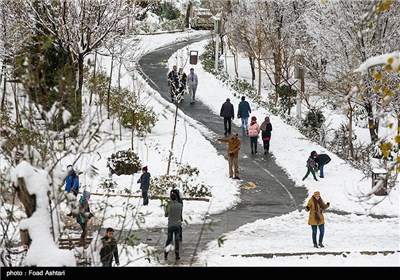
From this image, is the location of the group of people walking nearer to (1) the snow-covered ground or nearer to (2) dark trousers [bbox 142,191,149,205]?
(1) the snow-covered ground

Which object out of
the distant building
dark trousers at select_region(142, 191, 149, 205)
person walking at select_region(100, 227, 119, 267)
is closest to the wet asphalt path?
dark trousers at select_region(142, 191, 149, 205)

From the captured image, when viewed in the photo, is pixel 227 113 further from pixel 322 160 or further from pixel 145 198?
pixel 145 198

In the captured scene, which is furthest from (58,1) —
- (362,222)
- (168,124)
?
(362,222)

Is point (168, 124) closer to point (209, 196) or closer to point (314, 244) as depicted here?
point (209, 196)

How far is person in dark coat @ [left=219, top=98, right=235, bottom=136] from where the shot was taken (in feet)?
80.3

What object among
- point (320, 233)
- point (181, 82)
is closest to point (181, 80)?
point (181, 82)

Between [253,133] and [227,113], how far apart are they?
2287 millimetres

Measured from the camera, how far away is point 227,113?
24.6m

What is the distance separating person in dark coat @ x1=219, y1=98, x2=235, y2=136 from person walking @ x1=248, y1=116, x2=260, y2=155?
6.18ft

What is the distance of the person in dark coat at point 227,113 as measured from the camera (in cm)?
2448

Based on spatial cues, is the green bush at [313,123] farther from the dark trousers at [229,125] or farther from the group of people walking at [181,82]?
the group of people walking at [181,82]

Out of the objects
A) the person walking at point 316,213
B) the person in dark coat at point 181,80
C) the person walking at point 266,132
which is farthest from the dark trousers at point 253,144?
the person walking at point 316,213

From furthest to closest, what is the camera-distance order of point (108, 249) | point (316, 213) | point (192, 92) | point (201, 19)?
point (201, 19) → point (192, 92) → point (316, 213) → point (108, 249)

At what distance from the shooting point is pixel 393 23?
24.7 meters
